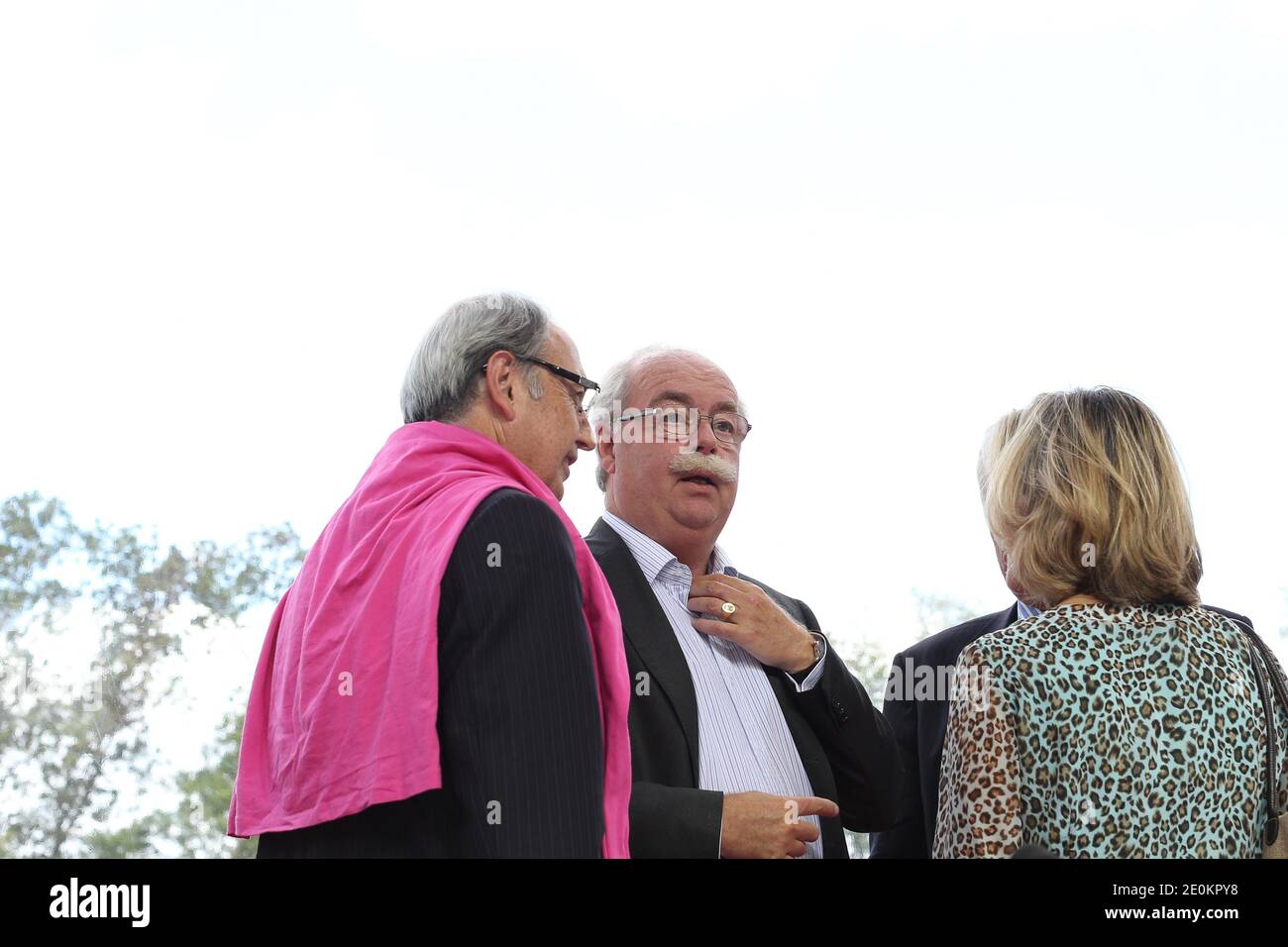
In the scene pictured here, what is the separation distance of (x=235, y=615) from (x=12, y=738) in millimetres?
1745

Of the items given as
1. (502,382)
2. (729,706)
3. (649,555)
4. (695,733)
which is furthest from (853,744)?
(502,382)

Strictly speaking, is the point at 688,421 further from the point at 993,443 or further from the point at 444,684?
the point at 444,684

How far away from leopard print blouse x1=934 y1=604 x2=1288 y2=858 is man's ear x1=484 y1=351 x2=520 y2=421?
0.89 metres

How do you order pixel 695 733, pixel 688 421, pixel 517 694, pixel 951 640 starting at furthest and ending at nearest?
pixel 951 640, pixel 688 421, pixel 695 733, pixel 517 694

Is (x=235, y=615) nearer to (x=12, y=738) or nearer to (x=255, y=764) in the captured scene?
(x=12, y=738)

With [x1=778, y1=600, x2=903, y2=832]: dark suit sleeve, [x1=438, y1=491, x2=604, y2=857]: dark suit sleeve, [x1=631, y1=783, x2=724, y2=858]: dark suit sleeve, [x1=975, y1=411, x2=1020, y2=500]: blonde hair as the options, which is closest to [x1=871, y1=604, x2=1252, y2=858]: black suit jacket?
[x1=778, y1=600, x2=903, y2=832]: dark suit sleeve

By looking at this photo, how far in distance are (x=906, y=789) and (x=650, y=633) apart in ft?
2.88

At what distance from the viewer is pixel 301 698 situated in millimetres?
1836

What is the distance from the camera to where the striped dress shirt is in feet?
8.51

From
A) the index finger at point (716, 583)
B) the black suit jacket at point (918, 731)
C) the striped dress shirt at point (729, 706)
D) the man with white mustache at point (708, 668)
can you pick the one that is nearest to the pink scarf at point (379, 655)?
the man with white mustache at point (708, 668)

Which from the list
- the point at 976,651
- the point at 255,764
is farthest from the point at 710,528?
the point at 255,764

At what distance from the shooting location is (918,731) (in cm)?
317
